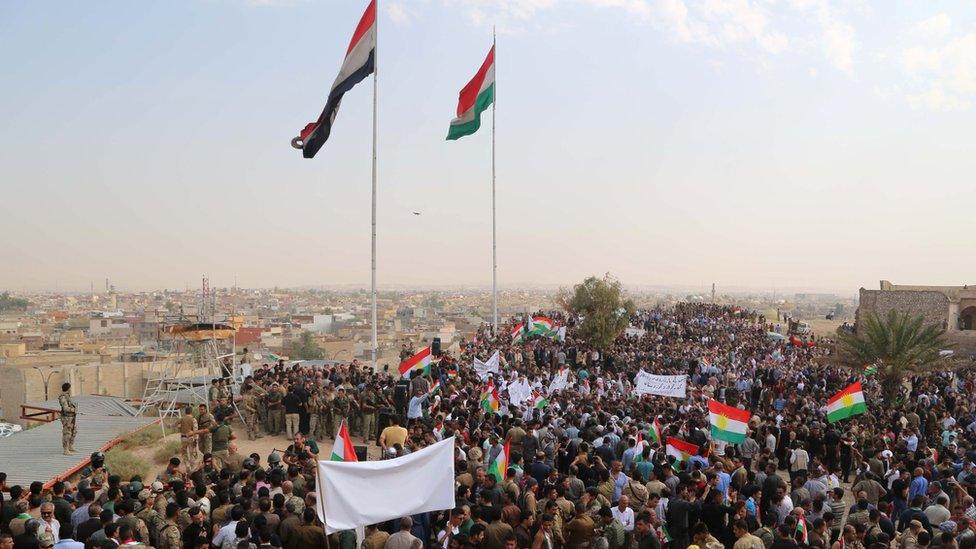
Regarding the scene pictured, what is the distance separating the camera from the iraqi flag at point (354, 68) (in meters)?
19.2

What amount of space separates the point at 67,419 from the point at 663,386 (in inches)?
524

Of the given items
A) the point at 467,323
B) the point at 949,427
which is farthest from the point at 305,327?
the point at 949,427

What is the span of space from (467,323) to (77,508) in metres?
88.6

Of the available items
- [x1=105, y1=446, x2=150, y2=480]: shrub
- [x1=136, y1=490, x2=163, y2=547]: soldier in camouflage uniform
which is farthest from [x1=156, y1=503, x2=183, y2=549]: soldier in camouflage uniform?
[x1=105, y1=446, x2=150, y2=480]: shrub

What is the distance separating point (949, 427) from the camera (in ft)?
50.6

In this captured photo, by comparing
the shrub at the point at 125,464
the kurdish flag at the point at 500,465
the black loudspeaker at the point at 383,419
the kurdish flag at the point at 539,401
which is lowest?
the shrub at the point at 125,464

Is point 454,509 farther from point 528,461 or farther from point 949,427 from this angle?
point 949,427

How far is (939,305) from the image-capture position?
1609 inches

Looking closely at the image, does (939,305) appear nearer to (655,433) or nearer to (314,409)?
(655,433)

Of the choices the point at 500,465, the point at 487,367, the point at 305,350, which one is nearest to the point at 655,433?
the point at 500,465

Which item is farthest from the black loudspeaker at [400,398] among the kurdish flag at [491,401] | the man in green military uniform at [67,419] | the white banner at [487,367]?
the man in green military uniform at [67,419]

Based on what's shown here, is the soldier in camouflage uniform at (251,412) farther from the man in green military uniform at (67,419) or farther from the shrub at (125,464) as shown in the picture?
the man in green military uniform at (67,419)

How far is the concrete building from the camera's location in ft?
131

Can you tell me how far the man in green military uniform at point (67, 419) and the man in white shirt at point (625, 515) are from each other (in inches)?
369
